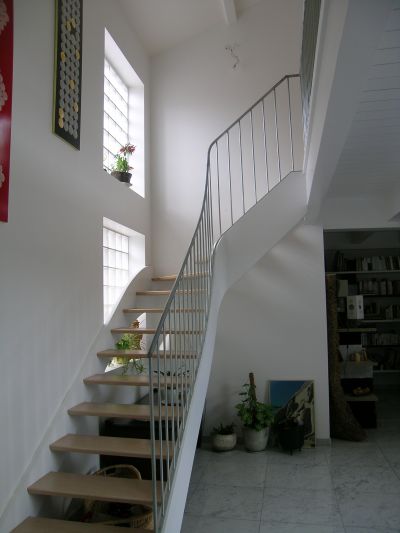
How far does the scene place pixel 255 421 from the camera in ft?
14.6

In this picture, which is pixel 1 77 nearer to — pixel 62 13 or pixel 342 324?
pixel 62 13

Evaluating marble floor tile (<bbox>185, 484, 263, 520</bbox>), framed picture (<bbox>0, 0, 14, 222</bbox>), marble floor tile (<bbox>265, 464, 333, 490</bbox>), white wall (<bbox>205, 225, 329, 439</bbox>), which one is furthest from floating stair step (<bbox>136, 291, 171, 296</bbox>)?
framed picture (<bbox>0, 0, 14, 222</bbox>)

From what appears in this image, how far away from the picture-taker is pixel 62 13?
11.0 ft

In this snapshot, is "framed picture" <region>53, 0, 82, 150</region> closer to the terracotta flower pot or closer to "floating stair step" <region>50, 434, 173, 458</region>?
the terracotta flower pot

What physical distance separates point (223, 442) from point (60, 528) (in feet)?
7.54

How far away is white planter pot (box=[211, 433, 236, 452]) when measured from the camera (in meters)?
4.48

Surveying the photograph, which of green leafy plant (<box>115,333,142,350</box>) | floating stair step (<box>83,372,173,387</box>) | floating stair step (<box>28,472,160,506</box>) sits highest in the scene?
green leafy plant (<box>115,333,142,350</box>)

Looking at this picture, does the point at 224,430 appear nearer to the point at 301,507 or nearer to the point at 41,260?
the point at 301,507

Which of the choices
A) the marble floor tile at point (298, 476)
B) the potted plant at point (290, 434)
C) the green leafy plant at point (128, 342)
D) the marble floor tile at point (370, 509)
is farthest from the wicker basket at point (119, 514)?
the potted plant at point (290, 434)

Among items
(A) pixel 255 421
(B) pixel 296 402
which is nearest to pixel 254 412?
(A) pixel 255 421

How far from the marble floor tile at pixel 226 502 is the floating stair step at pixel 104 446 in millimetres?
886

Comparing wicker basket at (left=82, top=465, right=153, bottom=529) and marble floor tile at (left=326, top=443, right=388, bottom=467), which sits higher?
wicker basket at (left=82, top=465, right=153, bottom=529)

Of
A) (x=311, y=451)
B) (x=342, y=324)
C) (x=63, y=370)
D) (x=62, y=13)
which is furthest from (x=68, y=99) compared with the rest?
(x=342, y=324)

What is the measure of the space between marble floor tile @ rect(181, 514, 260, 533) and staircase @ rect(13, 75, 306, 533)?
524 millimetres
